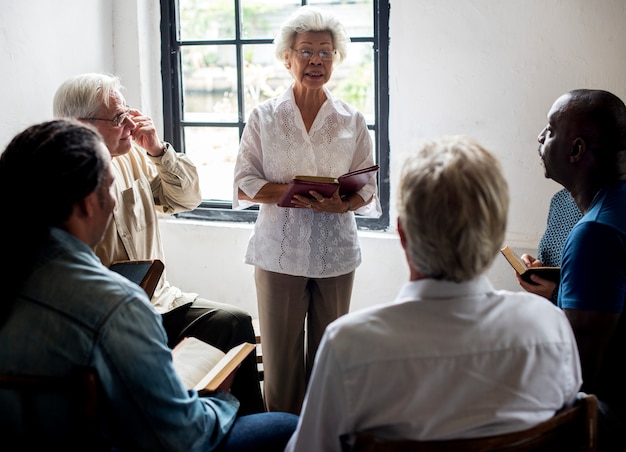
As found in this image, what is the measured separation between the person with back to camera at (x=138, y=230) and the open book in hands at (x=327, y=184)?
1.57 feet

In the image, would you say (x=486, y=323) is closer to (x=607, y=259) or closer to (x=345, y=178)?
(x=607, y=259)

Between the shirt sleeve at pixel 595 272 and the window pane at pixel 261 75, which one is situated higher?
the window pane at pixel 261 75

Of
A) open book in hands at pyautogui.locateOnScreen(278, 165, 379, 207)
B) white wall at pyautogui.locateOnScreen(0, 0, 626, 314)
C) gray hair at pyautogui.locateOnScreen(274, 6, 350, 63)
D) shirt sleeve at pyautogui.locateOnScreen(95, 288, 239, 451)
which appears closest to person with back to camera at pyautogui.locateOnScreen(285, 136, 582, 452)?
shirt sleeve at pyautogui.locateOnScreen(95, 288, 239, 451)

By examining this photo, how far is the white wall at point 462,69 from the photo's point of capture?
2912mm

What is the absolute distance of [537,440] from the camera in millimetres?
1130

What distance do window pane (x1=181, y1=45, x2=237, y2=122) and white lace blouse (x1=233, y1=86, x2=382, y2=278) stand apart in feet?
3.27

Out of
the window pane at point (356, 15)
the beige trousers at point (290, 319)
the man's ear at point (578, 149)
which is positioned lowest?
the beige trousers at point (290, 319)

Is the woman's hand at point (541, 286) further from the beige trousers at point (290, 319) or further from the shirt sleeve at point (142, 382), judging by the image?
the shirt sleeve at point (142, 382)

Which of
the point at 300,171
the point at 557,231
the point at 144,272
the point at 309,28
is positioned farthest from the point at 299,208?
the point at 557,231

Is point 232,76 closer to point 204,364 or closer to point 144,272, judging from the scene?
point 144,272

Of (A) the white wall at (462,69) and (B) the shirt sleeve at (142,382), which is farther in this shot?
(A) the white wall at (462,69)

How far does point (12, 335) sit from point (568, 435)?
1.03m

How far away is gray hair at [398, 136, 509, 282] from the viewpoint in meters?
1.14

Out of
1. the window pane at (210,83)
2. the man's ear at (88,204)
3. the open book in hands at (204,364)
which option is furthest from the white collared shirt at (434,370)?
the window pane at (210,83)
